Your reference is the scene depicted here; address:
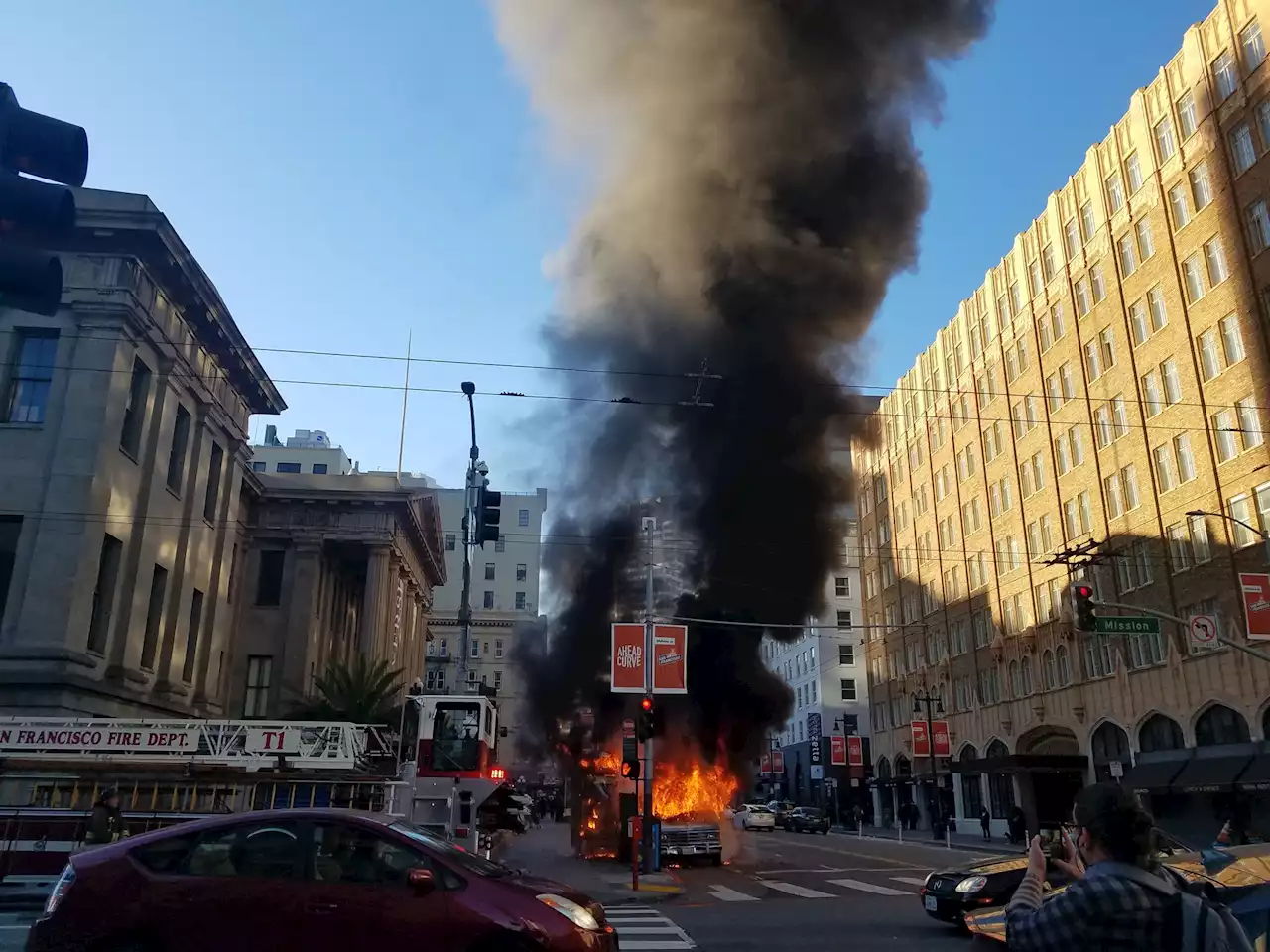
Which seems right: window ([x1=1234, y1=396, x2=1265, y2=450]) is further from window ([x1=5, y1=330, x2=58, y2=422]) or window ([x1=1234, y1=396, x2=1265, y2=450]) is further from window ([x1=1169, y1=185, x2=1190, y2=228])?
window ([x1=5, y1=330, x2=58, y2=422])

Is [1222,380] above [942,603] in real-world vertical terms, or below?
above

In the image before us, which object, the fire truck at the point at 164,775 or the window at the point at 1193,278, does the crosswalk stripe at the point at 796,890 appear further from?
the window at the point at 1193,278

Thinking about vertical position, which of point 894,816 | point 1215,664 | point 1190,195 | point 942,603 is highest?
point 1190,195

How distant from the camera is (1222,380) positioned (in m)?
30.3

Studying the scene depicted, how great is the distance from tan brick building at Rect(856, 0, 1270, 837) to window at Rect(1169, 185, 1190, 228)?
7 cm

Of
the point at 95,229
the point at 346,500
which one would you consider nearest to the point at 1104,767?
the point at 346,500

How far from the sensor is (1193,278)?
3222cm

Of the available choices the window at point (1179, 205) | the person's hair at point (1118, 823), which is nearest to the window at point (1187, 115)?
the window at point (1179, 205)

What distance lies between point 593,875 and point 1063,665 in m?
27.3

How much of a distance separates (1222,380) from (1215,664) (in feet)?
30.3

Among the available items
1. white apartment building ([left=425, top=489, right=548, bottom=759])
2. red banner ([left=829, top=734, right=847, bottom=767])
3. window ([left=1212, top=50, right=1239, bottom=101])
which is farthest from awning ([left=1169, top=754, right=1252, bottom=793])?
white apartment building ([left=425, top=489, right=548, bottom=759])

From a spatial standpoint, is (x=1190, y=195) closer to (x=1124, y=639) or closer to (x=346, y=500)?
(x=1124, y=639)

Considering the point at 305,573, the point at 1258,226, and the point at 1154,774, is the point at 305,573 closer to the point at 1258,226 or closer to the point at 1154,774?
the point at 1154,774

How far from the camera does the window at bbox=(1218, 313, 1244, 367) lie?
29859 mm
